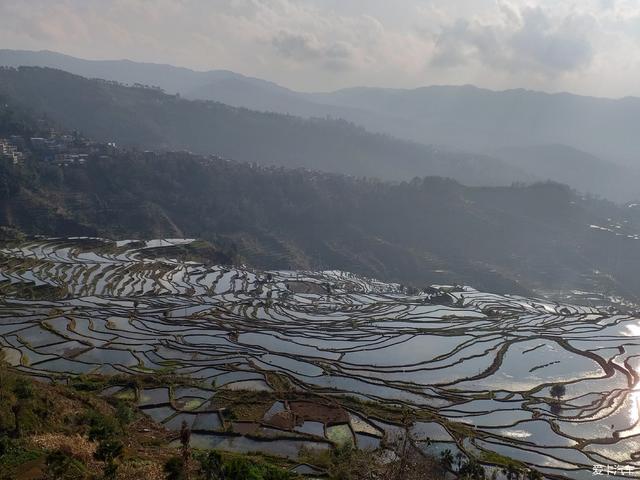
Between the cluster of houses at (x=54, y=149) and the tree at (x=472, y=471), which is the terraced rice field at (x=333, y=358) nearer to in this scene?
the tree at (x=472, y=471)

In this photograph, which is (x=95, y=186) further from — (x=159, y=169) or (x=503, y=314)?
(x=503, y=314)

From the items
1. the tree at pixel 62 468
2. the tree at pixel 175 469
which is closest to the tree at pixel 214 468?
the tree at pixel 175 469

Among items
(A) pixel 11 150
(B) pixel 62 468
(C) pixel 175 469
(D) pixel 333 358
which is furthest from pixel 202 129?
(B) pixel 62 468

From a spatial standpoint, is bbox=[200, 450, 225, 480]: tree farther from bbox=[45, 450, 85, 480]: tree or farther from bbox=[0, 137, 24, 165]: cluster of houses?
bbox=[0, 137, 24, 165]: cluster of houses

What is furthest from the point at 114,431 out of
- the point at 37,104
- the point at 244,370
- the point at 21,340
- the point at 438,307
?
the point at 37,104

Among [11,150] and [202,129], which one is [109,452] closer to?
[11,150]

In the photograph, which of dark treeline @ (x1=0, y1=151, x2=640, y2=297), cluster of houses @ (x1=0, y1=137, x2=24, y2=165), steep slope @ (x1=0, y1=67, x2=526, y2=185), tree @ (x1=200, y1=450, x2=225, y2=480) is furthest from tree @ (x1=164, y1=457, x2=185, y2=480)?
steep slope @ (x1=0, y1=67, x2=526, y2=185)
